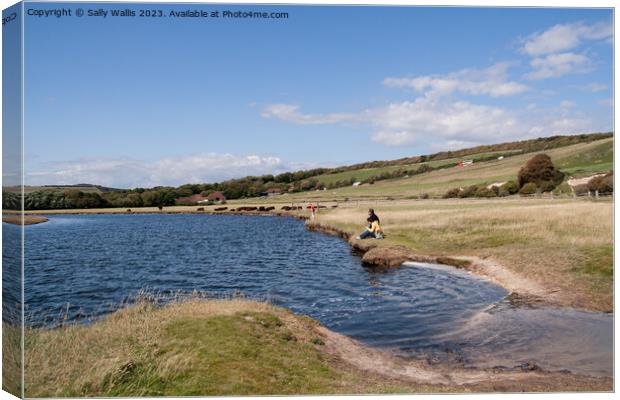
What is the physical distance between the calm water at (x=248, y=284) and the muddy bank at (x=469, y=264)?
678 millimetres

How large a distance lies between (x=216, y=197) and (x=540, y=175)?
10.6 metres

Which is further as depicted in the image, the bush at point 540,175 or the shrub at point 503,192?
the shrub at point 503,192

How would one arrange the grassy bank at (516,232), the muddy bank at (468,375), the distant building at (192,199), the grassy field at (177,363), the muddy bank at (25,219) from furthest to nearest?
the grassy bank at (516,232) → the distant building at (192,199) → the muddy bank at (468,375) → the muddy bank at (25,219) → the grassy field at (177,363)

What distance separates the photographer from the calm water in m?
12.3

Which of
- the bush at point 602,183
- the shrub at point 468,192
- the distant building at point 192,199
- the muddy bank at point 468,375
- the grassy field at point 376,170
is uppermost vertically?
the grassy field at point 376,170

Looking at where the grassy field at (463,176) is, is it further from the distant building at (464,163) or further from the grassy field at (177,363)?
the grassy field at (177,363)

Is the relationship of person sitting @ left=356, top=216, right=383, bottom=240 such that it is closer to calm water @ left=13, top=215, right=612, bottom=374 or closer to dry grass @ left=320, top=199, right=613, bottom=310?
dry grass @ left=320, top=199, right=613, bottom=310

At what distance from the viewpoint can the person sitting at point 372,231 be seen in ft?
69.7

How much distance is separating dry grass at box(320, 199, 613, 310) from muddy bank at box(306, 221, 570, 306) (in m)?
0.34

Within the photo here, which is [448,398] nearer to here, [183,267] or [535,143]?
[535,143]

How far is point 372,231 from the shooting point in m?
22.1

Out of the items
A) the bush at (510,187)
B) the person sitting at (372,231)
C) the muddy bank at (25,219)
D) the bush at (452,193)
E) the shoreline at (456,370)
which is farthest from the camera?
the person sitting at (372,231)

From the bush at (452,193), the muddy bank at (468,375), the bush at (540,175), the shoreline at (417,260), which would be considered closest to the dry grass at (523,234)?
the shoreline at (417,260)

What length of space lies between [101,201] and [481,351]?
34.0ft
